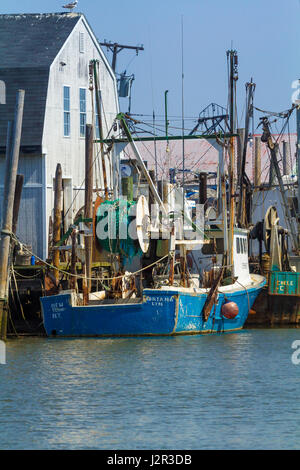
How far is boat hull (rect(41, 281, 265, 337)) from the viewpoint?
27406 millimetres

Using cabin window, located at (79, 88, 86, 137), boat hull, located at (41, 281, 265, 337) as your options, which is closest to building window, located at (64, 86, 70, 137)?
cabin window, located at (79, 88, 86, 137)

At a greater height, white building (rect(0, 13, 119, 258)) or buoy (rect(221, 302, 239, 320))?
white building (rect(0, 13, 119, 258))

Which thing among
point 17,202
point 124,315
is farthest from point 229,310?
point 17,202

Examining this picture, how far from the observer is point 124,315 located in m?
27.5

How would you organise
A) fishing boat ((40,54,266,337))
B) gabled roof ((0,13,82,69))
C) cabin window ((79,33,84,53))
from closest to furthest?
1. fishing boat ((40,54,266,337))
2. gabled roof ((0,13,82,69))
3. cabin window ((79,33,84,53))

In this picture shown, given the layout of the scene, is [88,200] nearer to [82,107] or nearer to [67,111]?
[67,111]

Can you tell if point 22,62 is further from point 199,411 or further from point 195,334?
point 199,411

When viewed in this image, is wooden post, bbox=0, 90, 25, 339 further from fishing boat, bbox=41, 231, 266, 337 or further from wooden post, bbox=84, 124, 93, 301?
wooden post, bbox=84, 124, 93, 301

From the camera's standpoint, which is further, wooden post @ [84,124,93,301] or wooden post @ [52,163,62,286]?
wooden post @ [52,163,62,286]

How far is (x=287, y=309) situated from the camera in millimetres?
33344

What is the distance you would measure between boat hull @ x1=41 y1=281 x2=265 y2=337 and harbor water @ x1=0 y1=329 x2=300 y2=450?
31cm

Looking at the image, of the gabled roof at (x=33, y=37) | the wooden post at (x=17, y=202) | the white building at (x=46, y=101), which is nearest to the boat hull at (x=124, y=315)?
the wooden post at (x=17, y=202)

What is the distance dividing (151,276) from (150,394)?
11082mm

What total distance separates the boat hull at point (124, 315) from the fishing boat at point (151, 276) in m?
0.03
